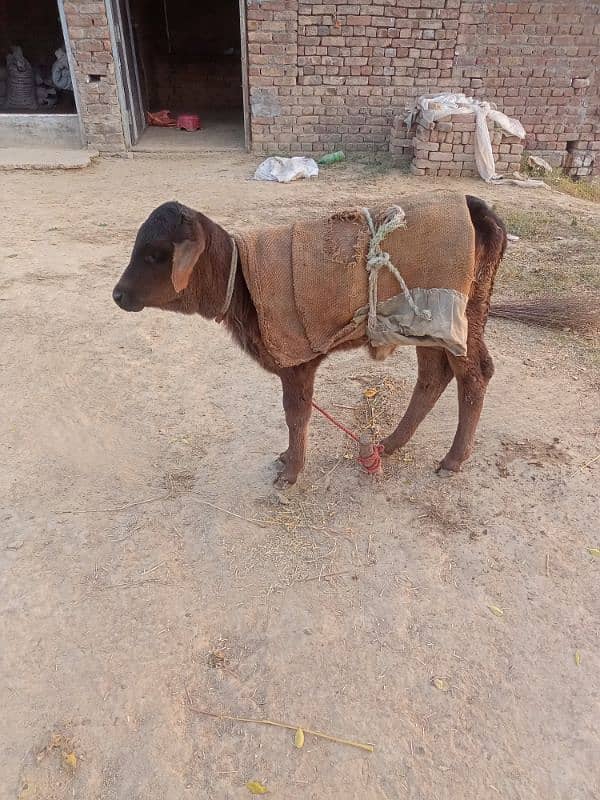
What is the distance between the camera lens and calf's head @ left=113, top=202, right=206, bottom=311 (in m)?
2.45

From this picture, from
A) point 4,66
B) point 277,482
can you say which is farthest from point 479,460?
point 4,66

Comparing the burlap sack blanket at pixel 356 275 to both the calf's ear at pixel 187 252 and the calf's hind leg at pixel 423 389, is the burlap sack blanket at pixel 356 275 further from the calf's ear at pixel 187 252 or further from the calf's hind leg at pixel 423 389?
the calf's hind leg at pixel 423 389

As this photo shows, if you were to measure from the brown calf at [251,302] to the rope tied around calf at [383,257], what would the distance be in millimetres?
339

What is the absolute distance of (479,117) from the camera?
8227 millimetres

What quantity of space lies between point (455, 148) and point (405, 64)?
1.81 meters

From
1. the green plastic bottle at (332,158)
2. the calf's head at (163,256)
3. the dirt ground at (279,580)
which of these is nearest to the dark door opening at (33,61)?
the green plastic bottle at (332,158)

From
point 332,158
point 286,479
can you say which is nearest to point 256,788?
point 286,479

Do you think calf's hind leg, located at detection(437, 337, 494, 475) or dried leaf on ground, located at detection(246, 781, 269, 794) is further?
calf's hind leg, located at detection(437, 337, 494, 475)

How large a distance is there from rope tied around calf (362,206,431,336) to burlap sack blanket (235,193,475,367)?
2cm

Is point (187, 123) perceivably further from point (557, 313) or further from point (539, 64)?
point (557, 313)

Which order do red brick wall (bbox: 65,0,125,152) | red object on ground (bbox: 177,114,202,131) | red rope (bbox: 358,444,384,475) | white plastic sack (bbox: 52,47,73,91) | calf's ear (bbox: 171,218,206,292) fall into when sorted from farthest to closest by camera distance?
white plastic sack (bbox: 52,47,73,91) → red object on ground (bbox: 177,114,202,131) → red brick wall (bbox: 65,0,125,152) → red rope (bbox: 358,444,384,475) → calf's ear (bbox: 171,218,206,292)

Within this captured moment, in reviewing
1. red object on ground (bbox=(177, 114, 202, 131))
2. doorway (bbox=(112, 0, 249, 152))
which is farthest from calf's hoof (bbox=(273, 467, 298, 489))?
red object on ground (bbox=(177, 114, 202, 131))

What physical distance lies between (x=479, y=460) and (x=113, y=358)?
9.14ft

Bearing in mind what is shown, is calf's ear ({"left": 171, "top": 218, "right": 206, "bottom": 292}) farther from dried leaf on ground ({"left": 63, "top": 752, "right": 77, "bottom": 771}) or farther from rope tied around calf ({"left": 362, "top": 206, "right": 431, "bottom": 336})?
dried leaf on ground ({"left": 63, "top": 752, "right": 77, "bottom": 771})
